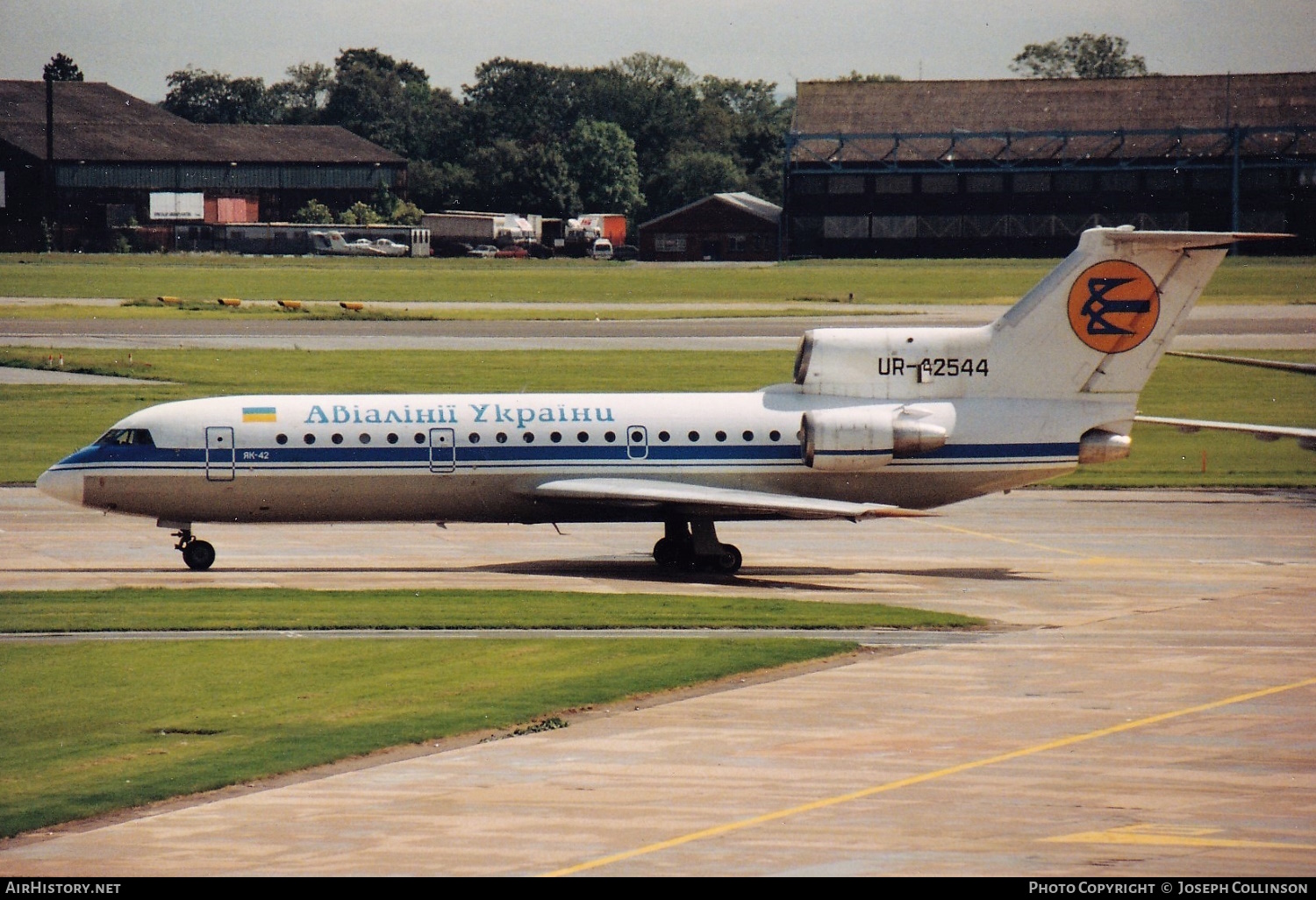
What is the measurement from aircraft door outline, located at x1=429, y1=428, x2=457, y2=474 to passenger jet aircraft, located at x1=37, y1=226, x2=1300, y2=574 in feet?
0.12

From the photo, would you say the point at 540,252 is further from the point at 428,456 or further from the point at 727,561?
the point at 727,561

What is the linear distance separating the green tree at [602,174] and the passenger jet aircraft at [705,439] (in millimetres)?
144871

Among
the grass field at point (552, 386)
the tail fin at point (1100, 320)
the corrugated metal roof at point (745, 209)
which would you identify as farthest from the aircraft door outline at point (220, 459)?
the corrugated metal roof at point (745, 209)

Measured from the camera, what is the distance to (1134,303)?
1431 inches

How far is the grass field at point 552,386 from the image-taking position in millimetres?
53094

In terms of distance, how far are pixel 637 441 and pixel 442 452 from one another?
407cm

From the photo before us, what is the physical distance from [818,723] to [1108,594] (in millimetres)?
12121

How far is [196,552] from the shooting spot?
Answer: 36250 millimetres

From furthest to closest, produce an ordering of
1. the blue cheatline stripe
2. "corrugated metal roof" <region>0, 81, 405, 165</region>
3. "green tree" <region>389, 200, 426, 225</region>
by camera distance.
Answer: "green tree" <region>389, 200, 426, 225</region>, "corrugated metal roof" <region>0, 81, 405, 165</region>, the blue cheatline stripe

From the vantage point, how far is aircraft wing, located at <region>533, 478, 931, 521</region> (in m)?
34.1

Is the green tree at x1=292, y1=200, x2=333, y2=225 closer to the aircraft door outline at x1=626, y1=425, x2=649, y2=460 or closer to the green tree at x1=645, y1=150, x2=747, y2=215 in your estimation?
the green tree at x1=645, y1=150, x2=747, y2=215

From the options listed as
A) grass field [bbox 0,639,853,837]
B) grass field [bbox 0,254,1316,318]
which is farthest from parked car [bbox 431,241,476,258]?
grass field [bbox 0,639,853,837]

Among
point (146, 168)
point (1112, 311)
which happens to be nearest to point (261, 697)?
point (1112, 311)
